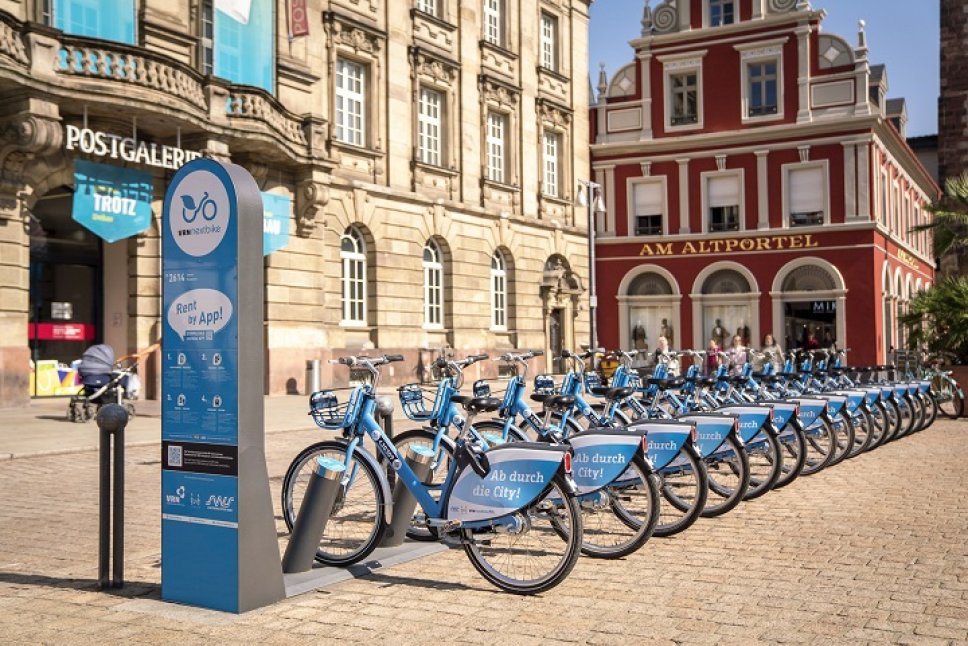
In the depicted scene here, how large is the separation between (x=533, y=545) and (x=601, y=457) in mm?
895

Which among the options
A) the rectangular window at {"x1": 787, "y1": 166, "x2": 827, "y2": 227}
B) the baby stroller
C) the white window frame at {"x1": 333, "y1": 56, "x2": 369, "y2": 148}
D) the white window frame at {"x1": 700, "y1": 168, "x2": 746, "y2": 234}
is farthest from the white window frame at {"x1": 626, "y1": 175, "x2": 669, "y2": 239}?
the baby stroller

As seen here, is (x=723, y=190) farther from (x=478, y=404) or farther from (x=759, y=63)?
(x=478, y=404)

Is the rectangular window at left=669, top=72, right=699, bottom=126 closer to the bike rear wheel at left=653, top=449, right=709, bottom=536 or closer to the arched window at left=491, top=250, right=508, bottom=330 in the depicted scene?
the arched window at left=491, top=250, right=508, bottom=330

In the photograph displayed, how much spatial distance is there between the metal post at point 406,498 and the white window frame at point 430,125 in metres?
22.0

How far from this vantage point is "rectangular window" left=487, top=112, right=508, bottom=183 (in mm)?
31391

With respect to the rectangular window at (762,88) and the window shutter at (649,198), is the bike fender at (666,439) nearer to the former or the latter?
the rectangular window at (762,88)

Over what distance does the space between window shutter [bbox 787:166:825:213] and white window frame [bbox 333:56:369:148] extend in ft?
57.0

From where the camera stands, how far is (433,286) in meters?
29.2

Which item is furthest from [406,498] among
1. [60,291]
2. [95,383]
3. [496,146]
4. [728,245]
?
[728,245]

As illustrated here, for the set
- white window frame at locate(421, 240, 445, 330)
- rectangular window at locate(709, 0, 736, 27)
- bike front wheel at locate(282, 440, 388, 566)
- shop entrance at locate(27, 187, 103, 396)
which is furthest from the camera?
rectangular window at locate(709, 0, 736, 27)

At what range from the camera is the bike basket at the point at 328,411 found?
6487 mm

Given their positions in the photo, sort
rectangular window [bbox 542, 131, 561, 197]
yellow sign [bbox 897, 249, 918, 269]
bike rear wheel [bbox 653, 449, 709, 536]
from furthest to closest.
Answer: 1. yellow sign [bbox 897, 249, 918, 269]
2. rectangular window [bbox 542, 131, 561, 197]
3. bike rear wheel [bbox 653, 449, 709, 536]

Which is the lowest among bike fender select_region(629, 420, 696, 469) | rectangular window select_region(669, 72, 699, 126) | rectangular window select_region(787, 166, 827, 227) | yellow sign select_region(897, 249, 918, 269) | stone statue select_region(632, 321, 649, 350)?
bike fender select_region(629, 420, 696, 469)

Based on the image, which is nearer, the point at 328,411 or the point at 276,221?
the point at 328,411
